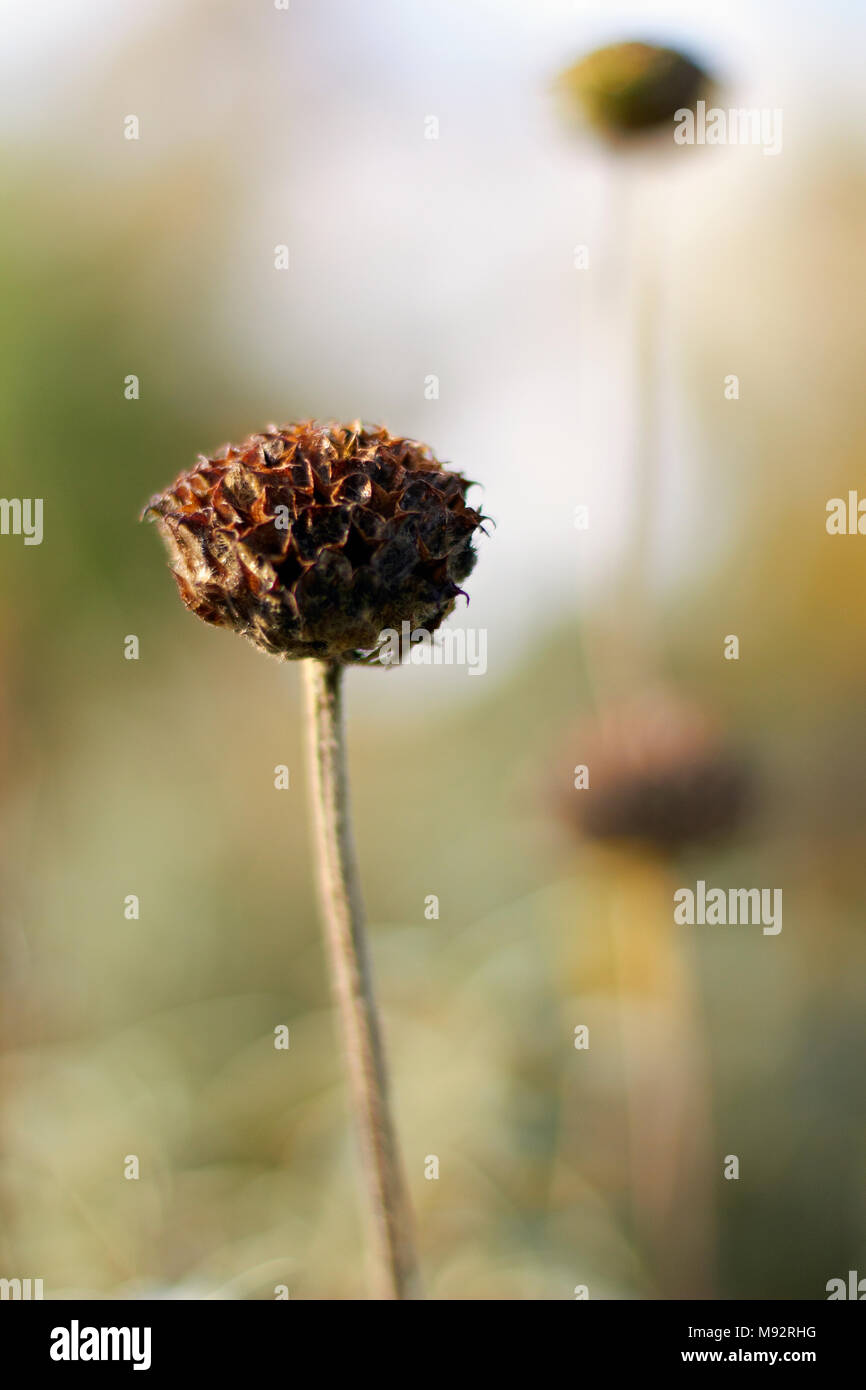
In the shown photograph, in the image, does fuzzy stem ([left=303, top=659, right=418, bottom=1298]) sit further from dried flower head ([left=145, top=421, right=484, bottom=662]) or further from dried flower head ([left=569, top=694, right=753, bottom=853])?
dried flower head ([left=569, top=694, right=753, bottom=853])

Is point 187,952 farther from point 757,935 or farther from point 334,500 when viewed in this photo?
point 334,500

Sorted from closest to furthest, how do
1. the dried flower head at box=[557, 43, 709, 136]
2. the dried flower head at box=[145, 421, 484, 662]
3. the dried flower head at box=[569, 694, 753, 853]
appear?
the dried flower head at box=[145, 421, 484, 662]
the dried flower head at box=[569, 694, 753, 853]
the dried flower head at box=[557, 43, 709, 136]

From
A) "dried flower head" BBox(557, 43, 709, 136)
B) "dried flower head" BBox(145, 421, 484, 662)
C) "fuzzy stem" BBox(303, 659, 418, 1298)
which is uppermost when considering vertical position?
"dried flower head" BBox(557, 43, 709, 136)

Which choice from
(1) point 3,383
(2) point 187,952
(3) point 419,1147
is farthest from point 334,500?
(1) point 3,383

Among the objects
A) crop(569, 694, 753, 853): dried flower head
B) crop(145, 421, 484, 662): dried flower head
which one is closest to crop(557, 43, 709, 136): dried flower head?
crop(569, 694, 753, 853): dried flower head

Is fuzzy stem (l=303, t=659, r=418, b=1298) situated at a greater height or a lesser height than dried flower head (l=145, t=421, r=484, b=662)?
lesser

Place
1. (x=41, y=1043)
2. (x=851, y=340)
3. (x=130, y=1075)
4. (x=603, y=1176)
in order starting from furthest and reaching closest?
(x=851, y=340) → (x=41, y=1043) → (x=130, y=1075) → (x=603, y=1176)

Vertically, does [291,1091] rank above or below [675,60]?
below
